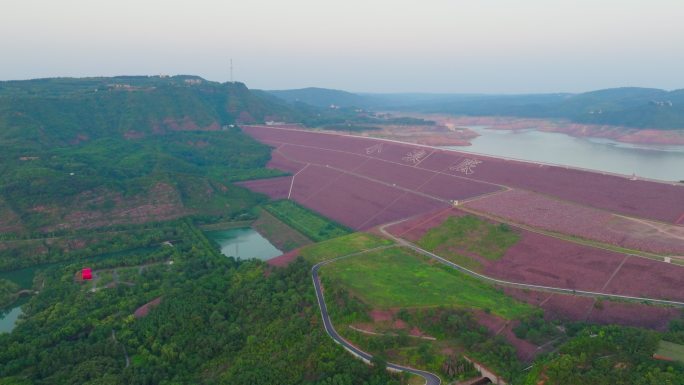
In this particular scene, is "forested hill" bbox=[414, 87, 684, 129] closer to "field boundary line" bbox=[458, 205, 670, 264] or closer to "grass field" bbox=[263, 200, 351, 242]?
"field boundary line" bbox=[458, 205, 670, 264]

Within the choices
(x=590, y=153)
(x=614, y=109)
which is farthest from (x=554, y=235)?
(x=614, y=109)

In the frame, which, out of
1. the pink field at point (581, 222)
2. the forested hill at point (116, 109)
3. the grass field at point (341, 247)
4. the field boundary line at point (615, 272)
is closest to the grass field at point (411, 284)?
the grass field at point (341, 247)

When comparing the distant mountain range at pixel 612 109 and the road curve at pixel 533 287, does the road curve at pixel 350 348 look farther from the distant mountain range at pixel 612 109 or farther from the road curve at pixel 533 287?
the distant mountain range at pixel 612 109

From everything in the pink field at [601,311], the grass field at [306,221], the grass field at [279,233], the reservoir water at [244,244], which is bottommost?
the reservoir water at [244,244]

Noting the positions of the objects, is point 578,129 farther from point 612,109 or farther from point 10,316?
point 10,316

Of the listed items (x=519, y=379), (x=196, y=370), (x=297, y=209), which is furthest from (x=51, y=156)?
(x=519, y=379)

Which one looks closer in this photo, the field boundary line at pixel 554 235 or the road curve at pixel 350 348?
the road curve at pixel 350 348

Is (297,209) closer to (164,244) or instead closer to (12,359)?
(164,244)
